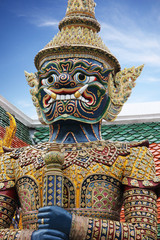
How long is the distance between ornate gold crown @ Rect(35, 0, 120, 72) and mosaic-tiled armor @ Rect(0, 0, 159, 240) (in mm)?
11

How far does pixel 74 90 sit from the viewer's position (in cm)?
529

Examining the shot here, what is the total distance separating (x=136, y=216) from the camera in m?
4.82

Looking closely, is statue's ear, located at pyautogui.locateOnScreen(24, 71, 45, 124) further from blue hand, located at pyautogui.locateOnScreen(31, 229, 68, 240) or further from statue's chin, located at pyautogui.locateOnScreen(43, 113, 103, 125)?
blue hand, located at pyautogui.locateOnScreen(31, 229, 68, 240)

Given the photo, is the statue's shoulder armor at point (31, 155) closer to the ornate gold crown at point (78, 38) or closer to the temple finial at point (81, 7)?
the ornate gold crown at point (78, 38)

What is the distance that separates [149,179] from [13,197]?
4.86 feet

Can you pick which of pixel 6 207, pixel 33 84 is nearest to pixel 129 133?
pixel 33 84

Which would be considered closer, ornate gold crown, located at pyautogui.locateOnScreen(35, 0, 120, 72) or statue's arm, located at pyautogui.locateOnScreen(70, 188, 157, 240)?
statue's arm, located at pyautogui.locateOnScreen(70, 188, 157, 240)

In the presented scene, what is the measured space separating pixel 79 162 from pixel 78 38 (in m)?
1.47

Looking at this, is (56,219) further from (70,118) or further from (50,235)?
(70,118)

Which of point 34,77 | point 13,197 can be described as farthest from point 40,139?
point 13,197

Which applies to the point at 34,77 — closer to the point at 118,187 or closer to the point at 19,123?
the point at 118,187

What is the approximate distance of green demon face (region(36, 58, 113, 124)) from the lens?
5.27 meters

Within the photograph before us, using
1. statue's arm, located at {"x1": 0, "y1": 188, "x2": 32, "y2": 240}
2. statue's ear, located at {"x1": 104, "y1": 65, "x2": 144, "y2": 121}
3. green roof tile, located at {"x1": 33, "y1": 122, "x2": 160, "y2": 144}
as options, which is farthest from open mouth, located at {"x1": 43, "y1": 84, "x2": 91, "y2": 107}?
green roof tile, located at {"x1": 33, "y1": 122, "x2": 160, "y2": 144}

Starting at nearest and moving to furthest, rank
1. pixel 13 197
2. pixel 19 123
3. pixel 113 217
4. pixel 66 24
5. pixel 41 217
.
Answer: pixel 41 217, pixel 113 217, pixel 13 197, pixel 66 24, pixel 19 123
